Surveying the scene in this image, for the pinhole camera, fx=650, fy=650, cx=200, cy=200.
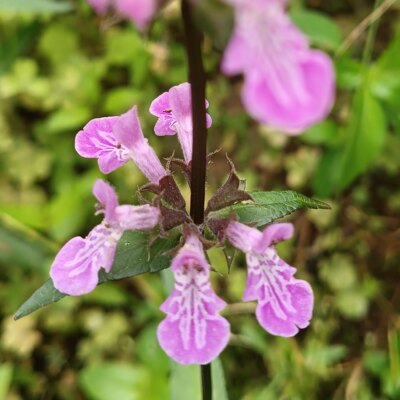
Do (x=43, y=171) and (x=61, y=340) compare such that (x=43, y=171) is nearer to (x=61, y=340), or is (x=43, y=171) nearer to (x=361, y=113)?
(x=61, y=340)

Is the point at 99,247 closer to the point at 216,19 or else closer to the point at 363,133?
the point at 216,19

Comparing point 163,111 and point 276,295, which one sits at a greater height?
point 163,111

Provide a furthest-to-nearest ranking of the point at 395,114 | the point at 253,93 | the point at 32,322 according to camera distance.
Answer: the point at 32,322 < the point at 395,114 < the point at 253,93

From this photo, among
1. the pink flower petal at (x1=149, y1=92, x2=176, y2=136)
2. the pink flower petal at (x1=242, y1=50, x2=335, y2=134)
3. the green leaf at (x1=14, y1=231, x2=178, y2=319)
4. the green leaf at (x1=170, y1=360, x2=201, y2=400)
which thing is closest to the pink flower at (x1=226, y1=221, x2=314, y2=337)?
the green leaf at (x1=14, y1=231, x2=178, y2=319)

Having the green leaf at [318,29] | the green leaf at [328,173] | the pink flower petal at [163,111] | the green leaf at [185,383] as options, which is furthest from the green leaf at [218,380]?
the green leaf at [318,29]

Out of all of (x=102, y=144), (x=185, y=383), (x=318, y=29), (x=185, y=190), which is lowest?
(x=185, y=190)

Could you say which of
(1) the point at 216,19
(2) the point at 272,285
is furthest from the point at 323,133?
(1) the point at 216,19

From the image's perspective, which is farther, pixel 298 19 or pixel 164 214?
pixel 298 19

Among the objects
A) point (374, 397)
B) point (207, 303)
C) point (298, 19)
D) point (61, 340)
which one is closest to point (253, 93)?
point (207, 303)
